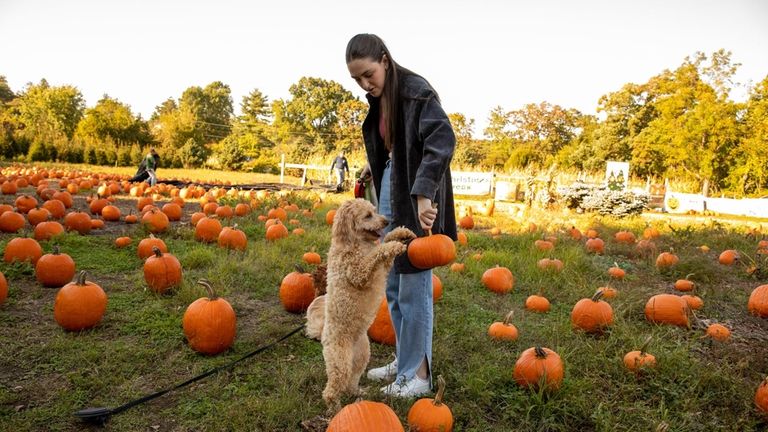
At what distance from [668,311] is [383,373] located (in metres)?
2.85

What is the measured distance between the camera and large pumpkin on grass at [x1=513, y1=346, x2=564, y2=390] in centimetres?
272

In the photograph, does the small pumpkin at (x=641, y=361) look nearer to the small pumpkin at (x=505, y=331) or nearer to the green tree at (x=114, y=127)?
the small pumpkin at (x=505, y=331)

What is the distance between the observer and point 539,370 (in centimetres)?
275

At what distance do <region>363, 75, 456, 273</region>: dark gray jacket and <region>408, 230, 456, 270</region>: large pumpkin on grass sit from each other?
0.52ft

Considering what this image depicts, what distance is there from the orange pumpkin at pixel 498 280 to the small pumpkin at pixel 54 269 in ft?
14.6

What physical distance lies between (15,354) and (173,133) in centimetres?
3662

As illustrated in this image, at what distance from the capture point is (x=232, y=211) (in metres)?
8.45

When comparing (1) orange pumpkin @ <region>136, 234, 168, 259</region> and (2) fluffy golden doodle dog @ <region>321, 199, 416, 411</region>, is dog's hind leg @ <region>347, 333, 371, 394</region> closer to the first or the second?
(2) fluffy golden doodle dog @ <region>321, 199, 416, 411</region>

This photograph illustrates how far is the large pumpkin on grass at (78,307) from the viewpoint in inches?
131

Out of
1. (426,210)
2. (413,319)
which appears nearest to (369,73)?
(426,210)

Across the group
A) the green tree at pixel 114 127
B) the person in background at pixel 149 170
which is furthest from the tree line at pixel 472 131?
the person in background at pixel 149 170

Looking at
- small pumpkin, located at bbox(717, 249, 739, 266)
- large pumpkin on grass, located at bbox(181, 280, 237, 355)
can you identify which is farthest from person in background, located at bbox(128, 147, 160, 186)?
small pumpkin, located at bbox(717, 249, 739, 266)

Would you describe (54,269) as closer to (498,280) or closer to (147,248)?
(147,248)

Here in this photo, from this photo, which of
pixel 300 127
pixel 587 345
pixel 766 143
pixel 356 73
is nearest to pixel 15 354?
pixel 356 73
